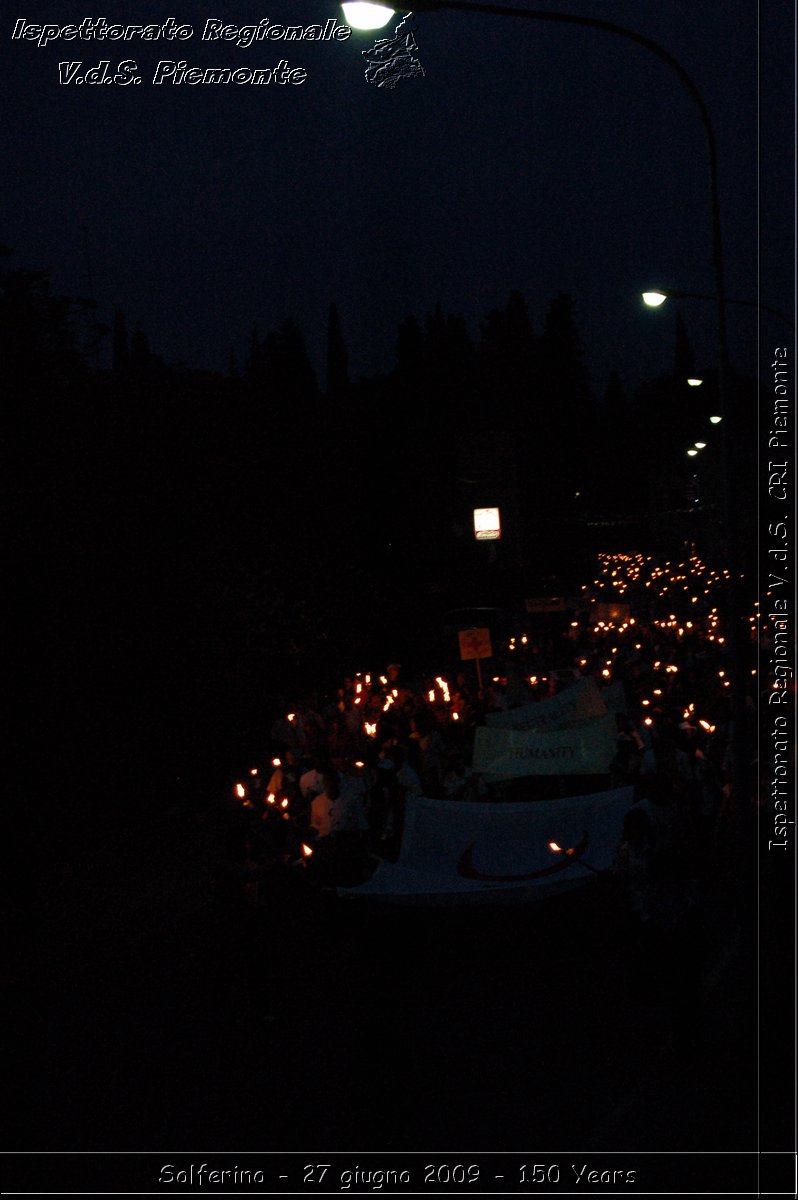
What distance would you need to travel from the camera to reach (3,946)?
42.9ft

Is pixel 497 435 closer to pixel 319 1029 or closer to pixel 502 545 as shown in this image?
pixel 502 545

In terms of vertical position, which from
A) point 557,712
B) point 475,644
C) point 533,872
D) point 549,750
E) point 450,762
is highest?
point 475,644

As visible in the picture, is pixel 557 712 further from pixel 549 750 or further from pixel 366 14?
pixel 366 14

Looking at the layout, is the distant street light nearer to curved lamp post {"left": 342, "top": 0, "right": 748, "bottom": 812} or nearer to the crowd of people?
curved lamp post {"left": 342, "top": 0, "right": 748, "bottom": 812}

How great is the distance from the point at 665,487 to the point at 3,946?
85325 mm

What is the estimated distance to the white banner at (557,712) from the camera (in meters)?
13.5

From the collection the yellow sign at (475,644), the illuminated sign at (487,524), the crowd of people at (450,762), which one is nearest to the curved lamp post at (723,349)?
the crowd of people at (450,762)

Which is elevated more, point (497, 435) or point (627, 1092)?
point (497, 435)

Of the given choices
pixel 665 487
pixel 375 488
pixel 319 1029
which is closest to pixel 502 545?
pixel 375 488

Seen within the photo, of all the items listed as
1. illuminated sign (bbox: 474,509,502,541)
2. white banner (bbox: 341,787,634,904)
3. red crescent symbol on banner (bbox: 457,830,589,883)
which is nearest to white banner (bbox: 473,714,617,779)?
white banner (bbox: 341,787,634,904)

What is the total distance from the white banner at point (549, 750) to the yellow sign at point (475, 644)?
707 centimetres

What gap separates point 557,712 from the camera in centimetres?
1355

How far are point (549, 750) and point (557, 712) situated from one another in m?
1.01

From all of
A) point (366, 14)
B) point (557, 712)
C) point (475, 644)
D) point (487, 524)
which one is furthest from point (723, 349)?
point (487, 524)
